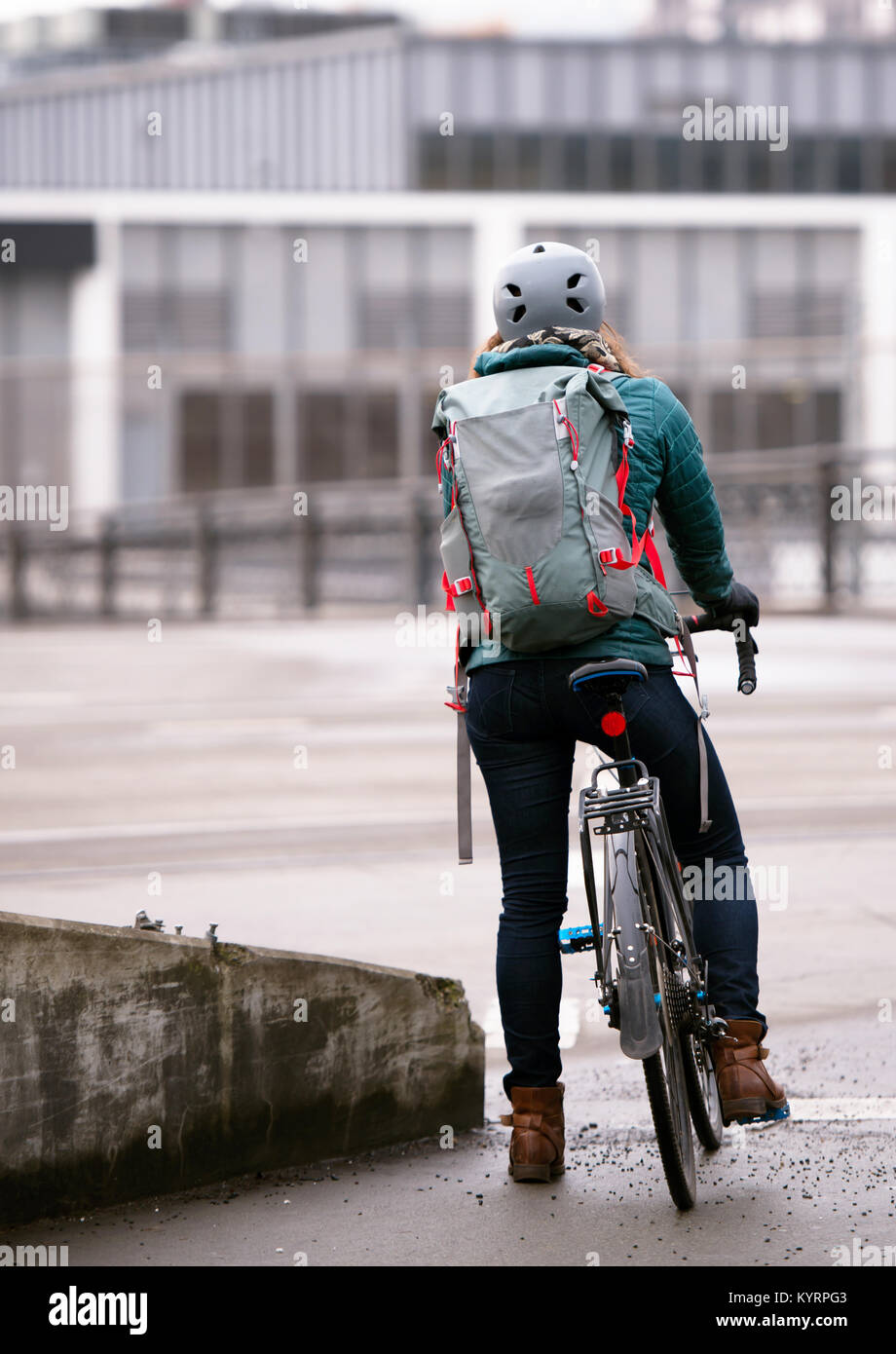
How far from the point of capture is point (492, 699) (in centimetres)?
361

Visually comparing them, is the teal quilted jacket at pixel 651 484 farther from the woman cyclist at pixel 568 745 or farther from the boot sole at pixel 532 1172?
the boot sole at pixel 532 1172

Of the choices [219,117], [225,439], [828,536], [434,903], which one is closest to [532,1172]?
[434,903]

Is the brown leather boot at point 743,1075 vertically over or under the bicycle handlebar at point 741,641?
under

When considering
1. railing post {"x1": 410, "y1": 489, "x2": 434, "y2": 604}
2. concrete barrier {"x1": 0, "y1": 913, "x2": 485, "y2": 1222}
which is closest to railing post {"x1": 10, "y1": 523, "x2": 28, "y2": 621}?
railing post {"x1": 410, "y1": 489, "x2": 434, "y2": 604}

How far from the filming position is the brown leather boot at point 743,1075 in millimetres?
3723

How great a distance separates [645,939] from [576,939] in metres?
0.26

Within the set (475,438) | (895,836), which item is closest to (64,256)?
(895,836)

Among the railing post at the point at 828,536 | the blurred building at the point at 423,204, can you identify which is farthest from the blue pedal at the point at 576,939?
the blurred building at the point at 423,204

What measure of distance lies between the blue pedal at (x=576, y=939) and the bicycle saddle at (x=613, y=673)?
53 centimetres

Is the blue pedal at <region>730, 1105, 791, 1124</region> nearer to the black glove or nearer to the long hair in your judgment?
the black glove

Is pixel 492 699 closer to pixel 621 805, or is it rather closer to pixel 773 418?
pixel 621 805

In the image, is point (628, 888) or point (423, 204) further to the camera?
point (423, 204)

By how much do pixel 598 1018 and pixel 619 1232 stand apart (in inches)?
66.7
